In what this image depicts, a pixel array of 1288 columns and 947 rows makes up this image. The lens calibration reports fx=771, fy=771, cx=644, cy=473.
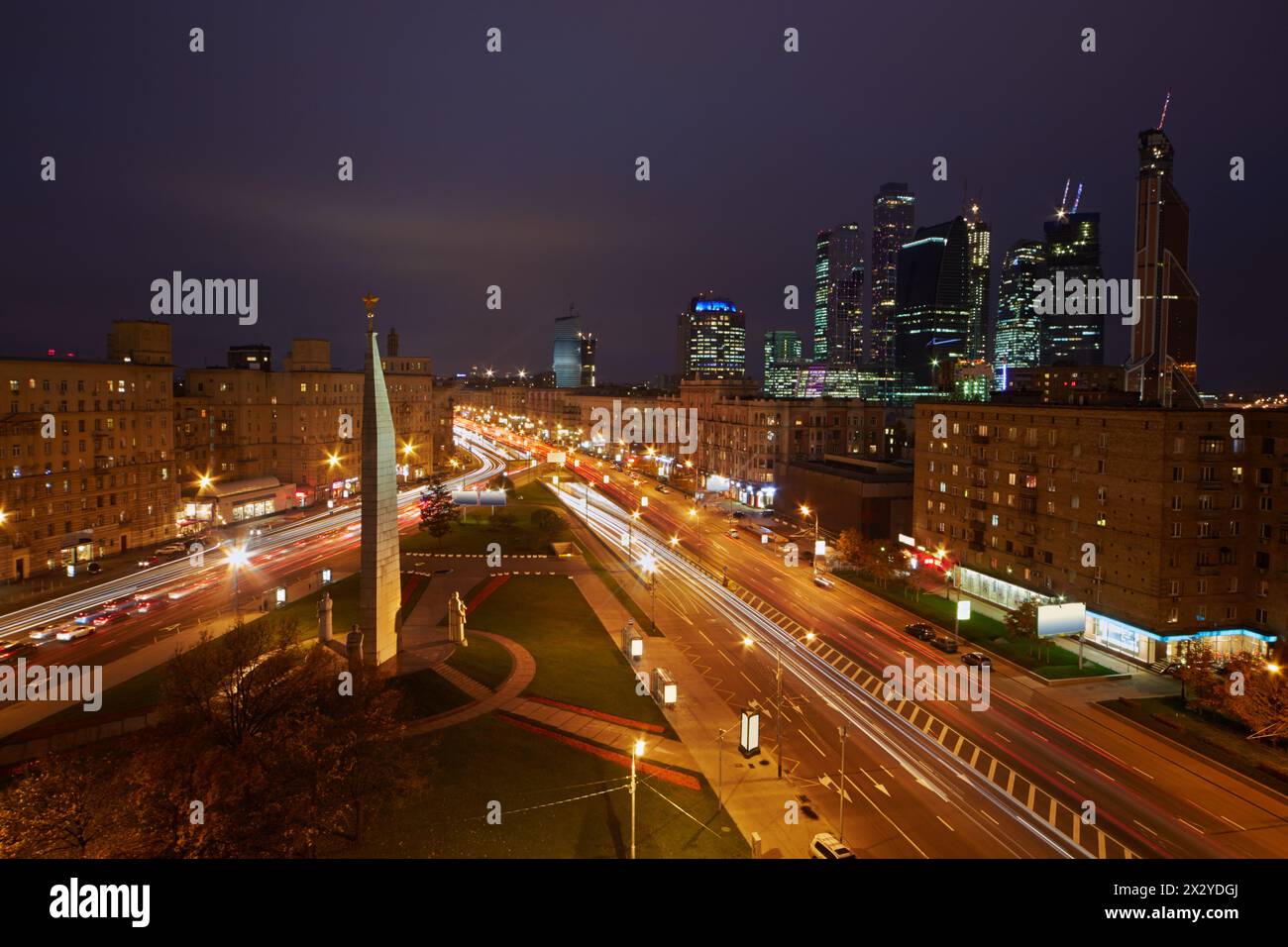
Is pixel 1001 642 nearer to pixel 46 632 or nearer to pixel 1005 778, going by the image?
pixel 1005 778

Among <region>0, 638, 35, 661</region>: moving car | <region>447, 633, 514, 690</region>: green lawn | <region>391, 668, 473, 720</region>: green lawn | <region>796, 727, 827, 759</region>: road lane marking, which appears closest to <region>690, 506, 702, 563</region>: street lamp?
<region>447, 633, 514, 690</region>: green lawn

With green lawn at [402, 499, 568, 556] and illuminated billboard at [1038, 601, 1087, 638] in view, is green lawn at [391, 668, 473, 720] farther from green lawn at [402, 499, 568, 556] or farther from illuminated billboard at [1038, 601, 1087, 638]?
green lawn at [402, 499, 568, 556]

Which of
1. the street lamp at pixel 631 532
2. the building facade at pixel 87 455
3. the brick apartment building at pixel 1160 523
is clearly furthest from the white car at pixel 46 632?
the brick apartment building at pixel 1160 523

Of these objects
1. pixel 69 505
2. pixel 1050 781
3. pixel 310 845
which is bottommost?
pixel 1050 781
